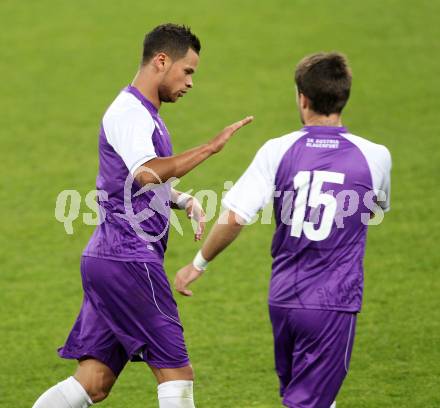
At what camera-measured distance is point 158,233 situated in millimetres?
4473

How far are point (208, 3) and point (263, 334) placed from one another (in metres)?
8.84

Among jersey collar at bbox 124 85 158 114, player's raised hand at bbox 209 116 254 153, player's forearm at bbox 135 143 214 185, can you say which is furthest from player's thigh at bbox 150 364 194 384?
jersey collar at bbox 124 85 158 114

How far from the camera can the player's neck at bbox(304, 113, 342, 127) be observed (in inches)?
158

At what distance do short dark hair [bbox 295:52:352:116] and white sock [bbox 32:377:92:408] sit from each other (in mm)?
1663

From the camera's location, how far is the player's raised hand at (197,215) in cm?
469

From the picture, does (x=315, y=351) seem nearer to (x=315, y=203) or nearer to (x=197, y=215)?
(x=315, y=203)

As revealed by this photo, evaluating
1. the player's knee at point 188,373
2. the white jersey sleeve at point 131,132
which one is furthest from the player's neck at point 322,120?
the player's knee at point 188,373

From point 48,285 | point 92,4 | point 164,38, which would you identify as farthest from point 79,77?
point 164,38

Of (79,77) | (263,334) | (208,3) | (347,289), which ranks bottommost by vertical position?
(263,334)

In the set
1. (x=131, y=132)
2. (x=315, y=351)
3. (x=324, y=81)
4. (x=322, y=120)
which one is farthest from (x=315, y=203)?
(x=131, y=132)

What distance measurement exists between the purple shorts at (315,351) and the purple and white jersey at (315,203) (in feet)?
0.15

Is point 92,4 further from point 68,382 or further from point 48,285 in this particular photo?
point 68,382

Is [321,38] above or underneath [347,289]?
above

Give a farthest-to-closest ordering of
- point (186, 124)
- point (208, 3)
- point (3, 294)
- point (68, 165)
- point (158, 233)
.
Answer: point (208, 3) < point (186, 124) < point (68, 165) < point (3, 294) < point (158, 233)
